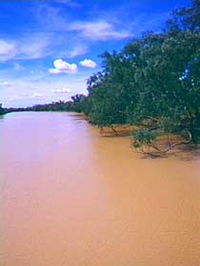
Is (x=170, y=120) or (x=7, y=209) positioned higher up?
(x=170, y=120)

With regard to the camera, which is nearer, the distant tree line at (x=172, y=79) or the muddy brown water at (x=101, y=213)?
the muddy brown water at (x=101, y=213)

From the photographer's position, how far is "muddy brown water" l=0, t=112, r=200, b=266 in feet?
13.1

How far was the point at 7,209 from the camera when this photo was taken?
18.4 feet

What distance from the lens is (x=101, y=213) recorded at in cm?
529

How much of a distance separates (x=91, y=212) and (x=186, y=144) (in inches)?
264

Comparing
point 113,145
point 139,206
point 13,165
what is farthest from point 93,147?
point 139,206

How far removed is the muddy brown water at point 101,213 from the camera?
13.1 ft

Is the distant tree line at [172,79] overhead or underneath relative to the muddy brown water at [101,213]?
overhead

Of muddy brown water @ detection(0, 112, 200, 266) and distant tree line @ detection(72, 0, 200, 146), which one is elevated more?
distant tree line @ detection(72, 0, 200, 146)

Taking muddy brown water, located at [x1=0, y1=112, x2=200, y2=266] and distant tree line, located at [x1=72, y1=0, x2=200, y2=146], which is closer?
muddy brown water, located at [x1=0, y1=112, x2=200, y2=266]

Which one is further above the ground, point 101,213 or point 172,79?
point 172,79

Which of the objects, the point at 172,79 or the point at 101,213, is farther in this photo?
the point at 172,79

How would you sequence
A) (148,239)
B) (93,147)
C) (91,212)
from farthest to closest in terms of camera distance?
1. (93,147)
2. (91,212)
3. (148,239)

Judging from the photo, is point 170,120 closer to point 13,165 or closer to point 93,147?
point 93,147
